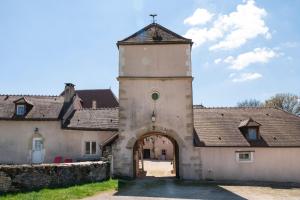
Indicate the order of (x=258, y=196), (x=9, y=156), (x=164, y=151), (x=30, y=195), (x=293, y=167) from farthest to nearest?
(x=164, y=151)
(x=9, y=156)
(x=293, y=167)
(x=258, y=196)
(x=30, y=195)

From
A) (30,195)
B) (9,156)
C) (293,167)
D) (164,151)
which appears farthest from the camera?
(164,151)

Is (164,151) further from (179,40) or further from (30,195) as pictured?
(30,195)

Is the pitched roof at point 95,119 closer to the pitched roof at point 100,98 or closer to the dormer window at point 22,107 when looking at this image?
the dormer window at point 22,107

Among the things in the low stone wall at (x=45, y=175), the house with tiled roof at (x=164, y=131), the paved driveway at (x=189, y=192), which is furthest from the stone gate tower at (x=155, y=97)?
the low stone wall at (x=45, y=175)

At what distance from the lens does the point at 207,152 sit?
73.2ft

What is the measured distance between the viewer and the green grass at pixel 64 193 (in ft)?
47.9

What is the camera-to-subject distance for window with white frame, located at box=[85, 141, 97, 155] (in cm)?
2533

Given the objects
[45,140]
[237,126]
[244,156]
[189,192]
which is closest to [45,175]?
[189,192]

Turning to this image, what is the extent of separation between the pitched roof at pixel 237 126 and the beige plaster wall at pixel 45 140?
7.20 meters

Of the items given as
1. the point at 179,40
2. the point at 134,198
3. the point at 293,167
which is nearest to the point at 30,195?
the point at 134,198

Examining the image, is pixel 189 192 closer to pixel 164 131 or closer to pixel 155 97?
pixel 164 131

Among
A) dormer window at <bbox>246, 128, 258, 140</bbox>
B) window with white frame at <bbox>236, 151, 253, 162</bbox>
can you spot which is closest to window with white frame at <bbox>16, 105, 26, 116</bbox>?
window with white frame at <bbox>236, 151, 253, 162</bbox>

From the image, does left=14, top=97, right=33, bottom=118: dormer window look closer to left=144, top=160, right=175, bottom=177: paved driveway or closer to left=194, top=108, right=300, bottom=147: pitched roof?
left=144, top=160, right=175, bottom=177: paved driveway

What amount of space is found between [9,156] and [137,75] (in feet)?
36.7
